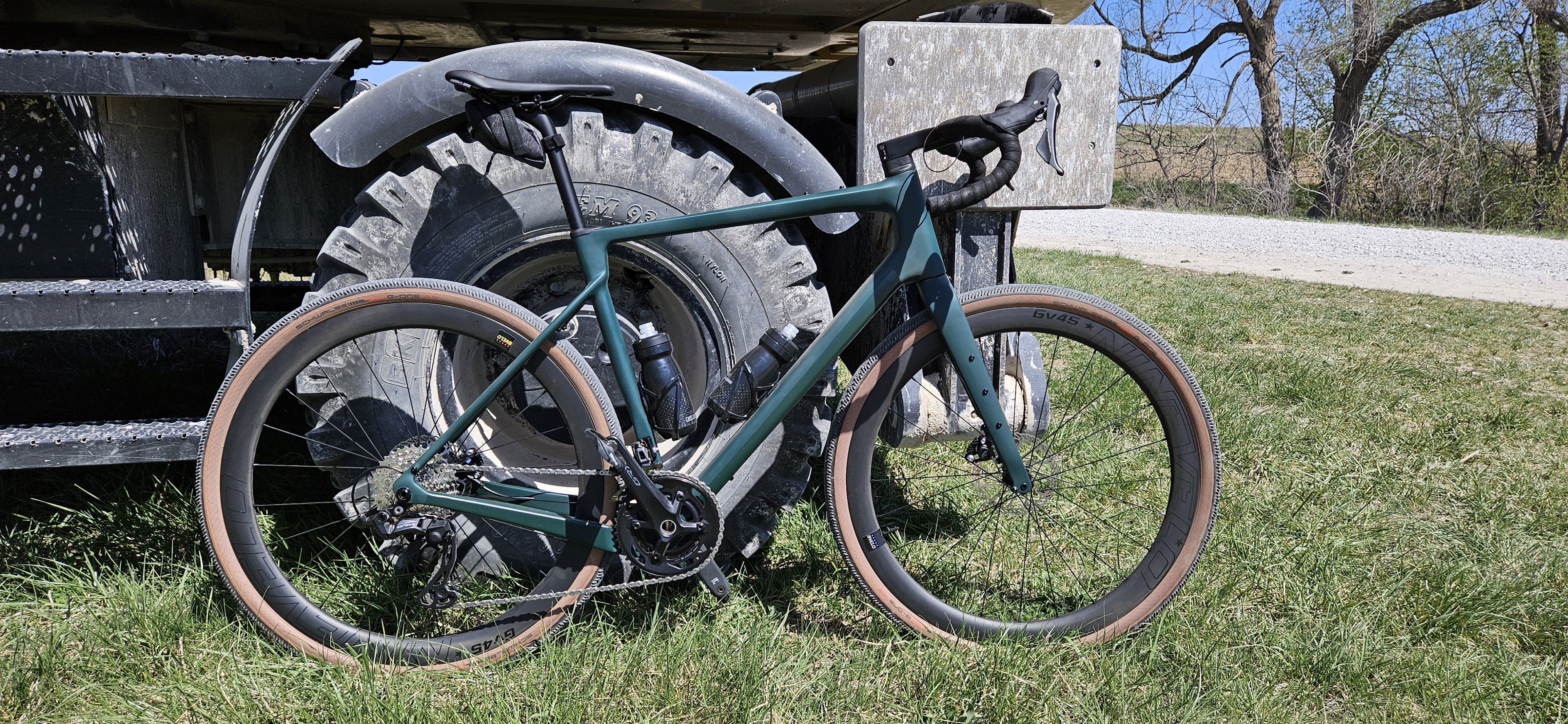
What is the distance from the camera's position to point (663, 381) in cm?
217

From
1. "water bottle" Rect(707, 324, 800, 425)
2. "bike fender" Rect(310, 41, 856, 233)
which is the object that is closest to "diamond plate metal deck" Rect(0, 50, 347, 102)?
"bike fender" Rect(310, 41, 856, 233)

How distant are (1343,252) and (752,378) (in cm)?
1152

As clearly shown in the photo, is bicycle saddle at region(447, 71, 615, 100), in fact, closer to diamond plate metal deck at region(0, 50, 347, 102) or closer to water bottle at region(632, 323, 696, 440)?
diamond plate metal deck at region(0, 50, 347, 102)

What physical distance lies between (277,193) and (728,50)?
202cm

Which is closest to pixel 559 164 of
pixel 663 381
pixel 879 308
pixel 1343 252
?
pixel 663 381

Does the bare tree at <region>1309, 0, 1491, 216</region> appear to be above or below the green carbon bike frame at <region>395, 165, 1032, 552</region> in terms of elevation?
above

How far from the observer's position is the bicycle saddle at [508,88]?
1969mm

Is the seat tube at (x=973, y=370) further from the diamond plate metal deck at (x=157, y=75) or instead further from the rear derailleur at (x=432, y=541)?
the diamond plate metal deck at (x=157, y=75)

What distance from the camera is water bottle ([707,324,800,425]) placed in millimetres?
2186

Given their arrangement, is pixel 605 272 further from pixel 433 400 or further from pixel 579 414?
pixel 433 400

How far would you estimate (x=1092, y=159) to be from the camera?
7.92ft

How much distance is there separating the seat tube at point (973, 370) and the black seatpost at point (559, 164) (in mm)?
778

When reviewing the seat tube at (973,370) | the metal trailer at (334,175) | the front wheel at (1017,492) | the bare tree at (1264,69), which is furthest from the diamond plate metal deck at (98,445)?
the bare tree at (1264,69)

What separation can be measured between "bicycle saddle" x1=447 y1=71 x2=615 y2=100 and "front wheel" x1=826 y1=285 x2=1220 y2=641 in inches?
34.7
